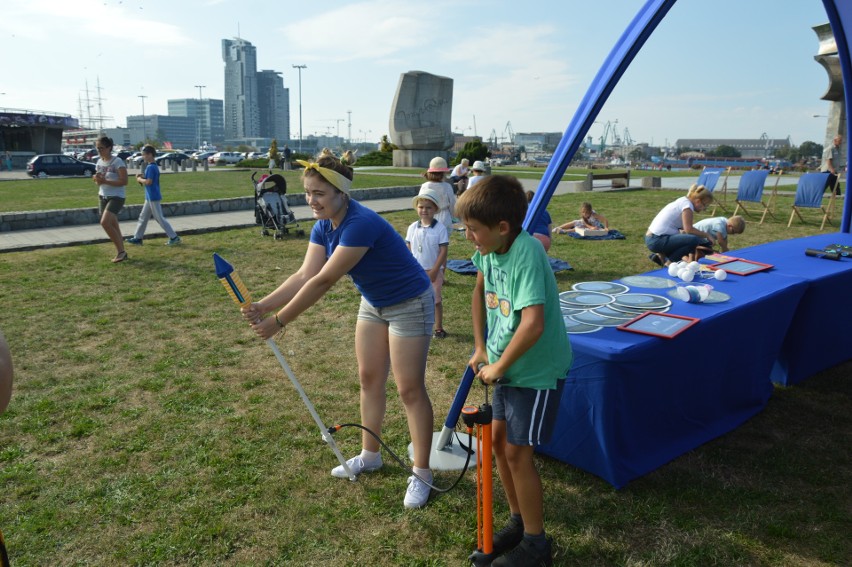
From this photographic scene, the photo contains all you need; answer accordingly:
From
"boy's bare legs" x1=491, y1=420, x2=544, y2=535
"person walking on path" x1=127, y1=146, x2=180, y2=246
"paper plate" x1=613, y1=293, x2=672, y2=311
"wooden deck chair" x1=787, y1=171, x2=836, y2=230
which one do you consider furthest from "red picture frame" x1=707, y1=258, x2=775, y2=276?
"wooden deck chair" x1=787, y1=171, x2=836, y2=230

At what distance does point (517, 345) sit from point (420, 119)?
40039 millimetres

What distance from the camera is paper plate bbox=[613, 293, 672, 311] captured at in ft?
12.5

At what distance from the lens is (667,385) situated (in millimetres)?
3414

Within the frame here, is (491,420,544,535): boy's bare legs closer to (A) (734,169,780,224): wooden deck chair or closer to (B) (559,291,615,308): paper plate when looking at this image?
(B) (559,291,615,308): paper plate

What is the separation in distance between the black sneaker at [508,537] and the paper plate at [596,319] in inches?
48.2

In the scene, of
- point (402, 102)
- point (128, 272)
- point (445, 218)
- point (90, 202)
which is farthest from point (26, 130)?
point (445, 218)

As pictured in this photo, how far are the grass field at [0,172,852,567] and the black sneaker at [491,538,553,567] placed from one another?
6.3 inches

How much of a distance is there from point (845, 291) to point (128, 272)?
8528mm

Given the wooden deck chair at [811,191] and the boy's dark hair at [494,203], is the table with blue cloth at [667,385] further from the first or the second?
the wooden deck chair at [811,191]

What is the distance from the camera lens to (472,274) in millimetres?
8633

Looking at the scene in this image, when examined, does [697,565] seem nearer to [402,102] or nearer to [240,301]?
[240,301]

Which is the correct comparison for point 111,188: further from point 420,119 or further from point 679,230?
point 420,119

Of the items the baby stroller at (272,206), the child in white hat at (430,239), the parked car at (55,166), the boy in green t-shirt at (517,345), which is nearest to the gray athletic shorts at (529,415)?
the boy in green t-shirt at (517,345)

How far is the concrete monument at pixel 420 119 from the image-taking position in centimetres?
3916
